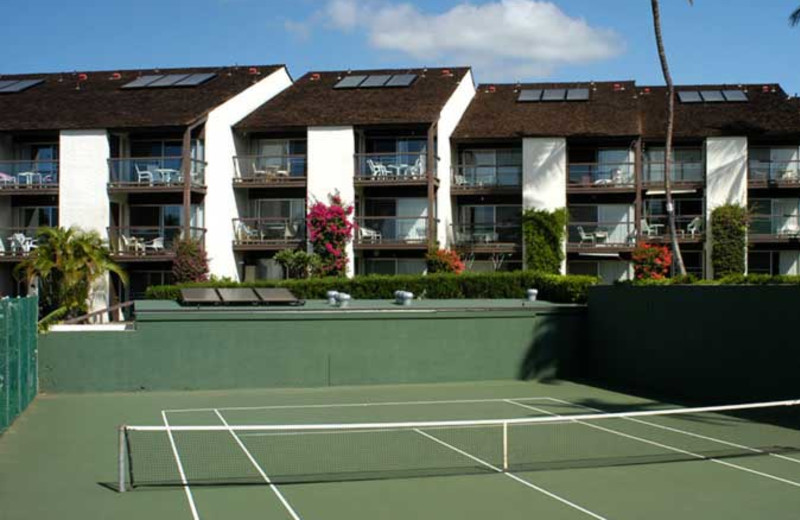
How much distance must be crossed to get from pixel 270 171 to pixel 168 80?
27.3 ft

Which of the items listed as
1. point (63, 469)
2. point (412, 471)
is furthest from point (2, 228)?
point (412, 471)

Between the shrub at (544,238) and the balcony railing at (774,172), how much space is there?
32.6 feet

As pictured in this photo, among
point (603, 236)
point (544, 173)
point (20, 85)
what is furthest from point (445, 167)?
point (20, 85)

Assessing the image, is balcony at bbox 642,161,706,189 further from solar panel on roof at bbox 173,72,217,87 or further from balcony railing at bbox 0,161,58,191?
balcony railing at bbox 0,161,58,191

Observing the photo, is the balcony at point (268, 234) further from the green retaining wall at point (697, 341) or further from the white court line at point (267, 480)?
the white court line at point (267, 480)

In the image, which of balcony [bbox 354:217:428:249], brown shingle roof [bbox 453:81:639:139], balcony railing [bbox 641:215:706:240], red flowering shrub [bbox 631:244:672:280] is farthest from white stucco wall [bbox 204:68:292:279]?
balcony railing [bbox 641:215:706:240]

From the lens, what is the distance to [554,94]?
5047cm

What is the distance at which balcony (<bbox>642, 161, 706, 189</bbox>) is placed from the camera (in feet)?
153

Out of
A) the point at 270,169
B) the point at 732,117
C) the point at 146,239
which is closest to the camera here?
the point at 146,239

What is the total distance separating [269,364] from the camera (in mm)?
29562

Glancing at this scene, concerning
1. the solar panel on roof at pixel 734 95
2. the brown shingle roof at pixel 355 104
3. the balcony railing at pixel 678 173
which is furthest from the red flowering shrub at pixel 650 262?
the brown shingle roof at pixel 355 104

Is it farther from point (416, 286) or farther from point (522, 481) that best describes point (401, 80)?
point (522, 481)

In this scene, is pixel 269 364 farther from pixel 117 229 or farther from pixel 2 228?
pixel 2 228

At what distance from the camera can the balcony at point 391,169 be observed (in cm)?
4416
